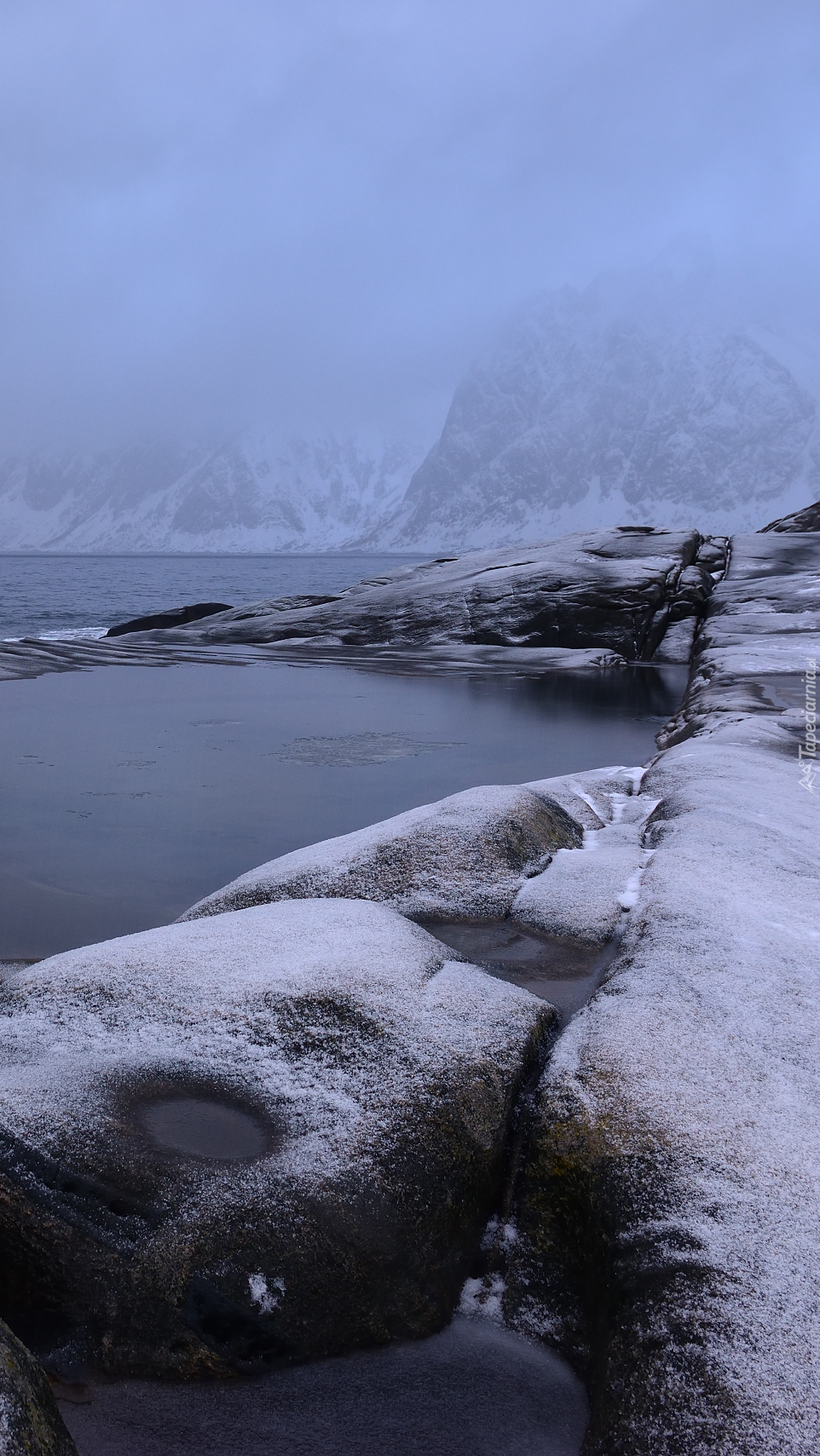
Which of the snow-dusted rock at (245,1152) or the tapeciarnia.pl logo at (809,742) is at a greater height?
the tapeciarnia.pl logo at (809,742)

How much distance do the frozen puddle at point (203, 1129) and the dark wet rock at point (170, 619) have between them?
25.4 m

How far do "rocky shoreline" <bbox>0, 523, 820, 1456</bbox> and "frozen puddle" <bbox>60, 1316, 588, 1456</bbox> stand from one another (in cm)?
6

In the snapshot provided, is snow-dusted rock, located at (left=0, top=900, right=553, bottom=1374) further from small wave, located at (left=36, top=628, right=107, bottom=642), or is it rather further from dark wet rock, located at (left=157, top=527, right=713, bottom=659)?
small wave, located at (left=36, top=628, right=107, bottom=642)

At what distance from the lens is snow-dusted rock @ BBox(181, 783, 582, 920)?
4902 mm

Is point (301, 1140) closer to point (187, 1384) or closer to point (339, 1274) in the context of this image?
point (339, 1274)

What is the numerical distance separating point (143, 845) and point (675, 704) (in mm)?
9915

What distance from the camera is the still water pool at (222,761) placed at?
6.02 meters

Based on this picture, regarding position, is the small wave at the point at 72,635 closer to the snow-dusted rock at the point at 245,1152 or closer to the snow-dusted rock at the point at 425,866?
the snow-dusted rock at the point at 425,866

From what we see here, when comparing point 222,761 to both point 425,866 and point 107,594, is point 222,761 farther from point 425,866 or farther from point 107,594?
point 107,594

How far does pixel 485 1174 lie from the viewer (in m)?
2.68

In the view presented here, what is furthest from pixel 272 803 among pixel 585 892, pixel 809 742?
pixel 809 742

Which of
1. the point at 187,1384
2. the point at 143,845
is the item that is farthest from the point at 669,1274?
the point at 143,845

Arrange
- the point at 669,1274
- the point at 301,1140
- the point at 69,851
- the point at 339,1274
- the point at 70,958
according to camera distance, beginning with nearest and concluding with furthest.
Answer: the point at 669,1274
the point at 339,1274
the point at 301,1140
the point at 70,958
the point at 69,851

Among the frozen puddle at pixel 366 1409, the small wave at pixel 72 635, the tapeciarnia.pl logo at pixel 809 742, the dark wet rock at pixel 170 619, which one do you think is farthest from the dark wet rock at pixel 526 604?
the frozen puddle at pixel 366 1409
